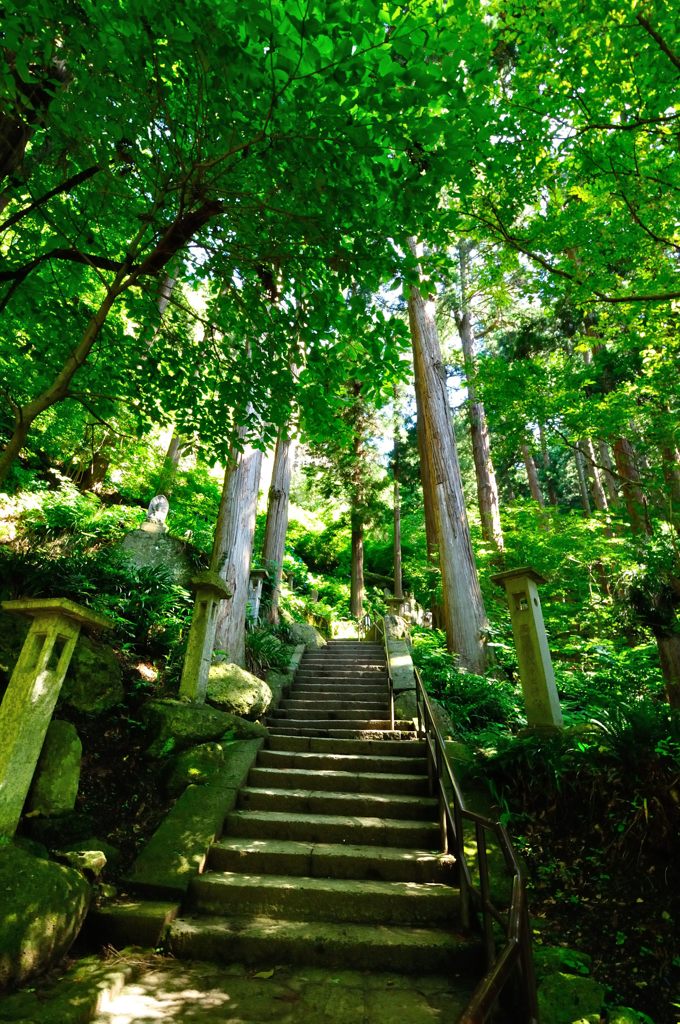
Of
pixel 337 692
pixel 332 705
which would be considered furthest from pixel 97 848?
pixel 337 692

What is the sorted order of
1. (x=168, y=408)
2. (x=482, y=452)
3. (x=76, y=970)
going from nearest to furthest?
(x=76, y=970) < (x=168, y=408) < (x=482, y=452)

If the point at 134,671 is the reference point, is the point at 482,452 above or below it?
above

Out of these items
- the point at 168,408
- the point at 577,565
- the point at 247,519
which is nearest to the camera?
the point at 168,408

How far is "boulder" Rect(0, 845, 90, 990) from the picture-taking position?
9.46 ft

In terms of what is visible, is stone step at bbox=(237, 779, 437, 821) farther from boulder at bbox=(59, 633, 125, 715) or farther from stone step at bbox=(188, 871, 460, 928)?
boulder at bbox=(59, 633, 125, 715)

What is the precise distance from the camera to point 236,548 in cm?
851

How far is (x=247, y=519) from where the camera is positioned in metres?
8.77

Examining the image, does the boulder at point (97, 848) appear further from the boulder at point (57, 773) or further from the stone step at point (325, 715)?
the stone step at point (325, 715)

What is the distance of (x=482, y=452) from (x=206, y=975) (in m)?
14.0

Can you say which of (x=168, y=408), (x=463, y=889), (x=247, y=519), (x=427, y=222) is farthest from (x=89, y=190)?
(x=463, y=889)

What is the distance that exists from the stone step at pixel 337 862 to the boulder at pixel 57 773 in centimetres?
146

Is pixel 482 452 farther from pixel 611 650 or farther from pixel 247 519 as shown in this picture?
pixel 247 519

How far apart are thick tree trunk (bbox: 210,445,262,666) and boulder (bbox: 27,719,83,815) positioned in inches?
135

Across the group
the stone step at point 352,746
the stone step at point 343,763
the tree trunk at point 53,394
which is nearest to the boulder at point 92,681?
the stone step at point 343,763
